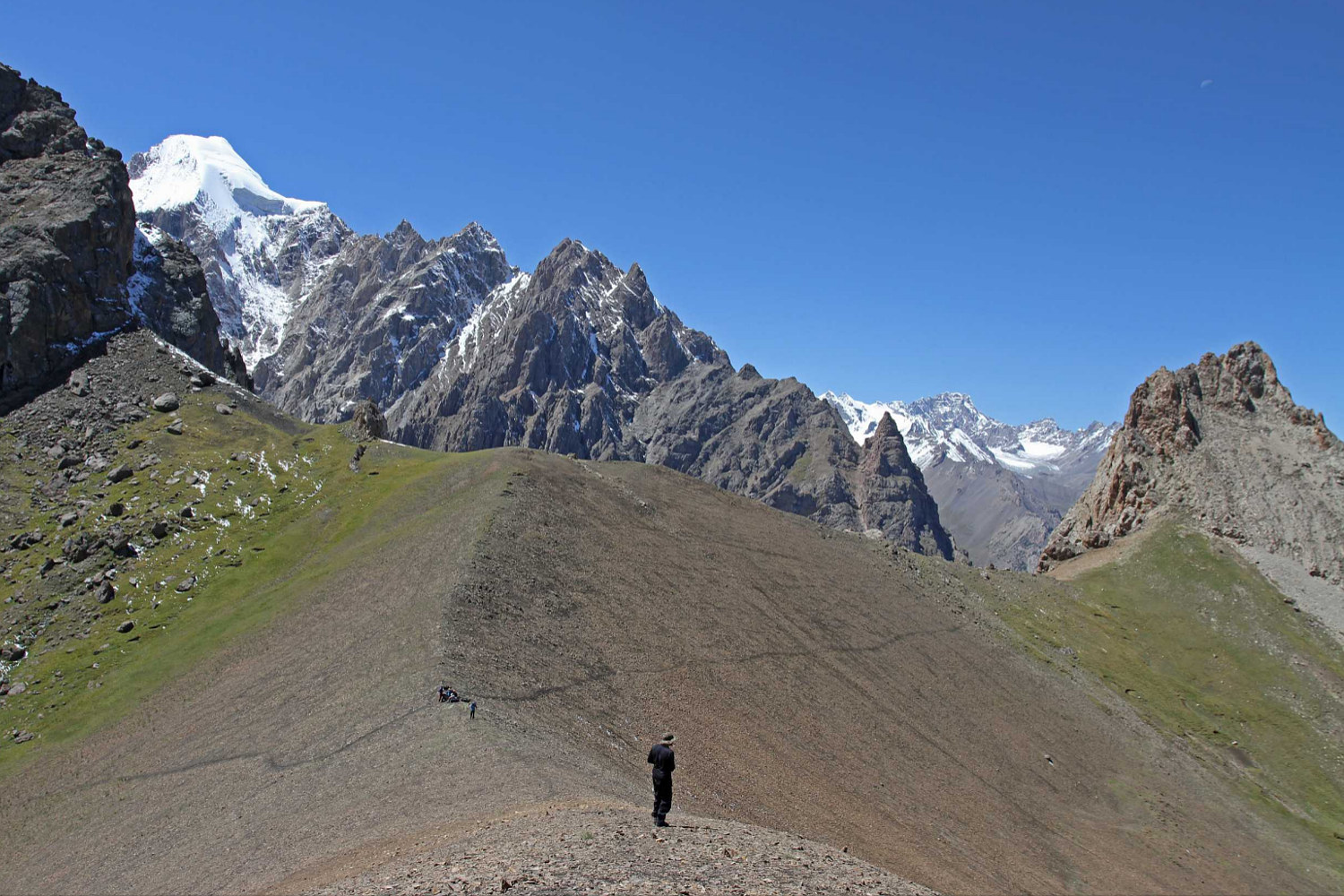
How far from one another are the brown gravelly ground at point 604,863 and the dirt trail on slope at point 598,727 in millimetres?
3491

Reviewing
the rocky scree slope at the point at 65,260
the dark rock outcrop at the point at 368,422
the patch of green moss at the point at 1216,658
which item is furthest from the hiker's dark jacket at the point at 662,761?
the rocky scree slope at the point at 65,260

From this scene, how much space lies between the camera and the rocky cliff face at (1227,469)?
5379 inches

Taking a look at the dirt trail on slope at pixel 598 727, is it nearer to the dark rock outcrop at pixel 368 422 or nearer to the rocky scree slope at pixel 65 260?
the dark rock outcrop at pixel 368 422

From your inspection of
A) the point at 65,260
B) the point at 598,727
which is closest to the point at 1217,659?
the point at 598,727

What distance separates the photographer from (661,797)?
87.9 feet

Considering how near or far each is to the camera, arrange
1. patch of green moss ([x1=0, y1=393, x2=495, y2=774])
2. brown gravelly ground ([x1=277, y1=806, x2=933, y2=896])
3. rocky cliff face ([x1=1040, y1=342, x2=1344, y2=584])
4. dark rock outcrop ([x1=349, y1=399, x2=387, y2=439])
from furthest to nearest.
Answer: rocky cliff face ([x1=1040, y1=342, x2=1344, y2=584])
dark rock outcrop ([x1=349, y1=399, x2=387, y2=439])
patch of green moss ([x1=0, y1=393, x2=495, y2=774])
brown gravelly ground ([x1=277, y1=806, x2=933, y2=896])

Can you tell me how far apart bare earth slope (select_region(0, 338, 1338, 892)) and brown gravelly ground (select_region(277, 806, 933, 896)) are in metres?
2.25

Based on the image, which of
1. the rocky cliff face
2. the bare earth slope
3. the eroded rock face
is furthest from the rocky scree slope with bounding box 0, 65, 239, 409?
the rocky cliff face

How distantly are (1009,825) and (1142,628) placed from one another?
3101 inches

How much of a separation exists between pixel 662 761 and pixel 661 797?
1.18m

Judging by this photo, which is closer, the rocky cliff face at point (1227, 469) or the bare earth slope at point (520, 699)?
the bare earth slope at point (520, 699)

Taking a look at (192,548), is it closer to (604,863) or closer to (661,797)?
(661,797)

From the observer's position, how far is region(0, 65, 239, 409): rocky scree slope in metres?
94.7

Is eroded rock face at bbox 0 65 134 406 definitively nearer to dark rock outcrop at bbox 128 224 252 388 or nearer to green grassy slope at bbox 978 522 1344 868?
dark rock outcrop at bbox 128 224 252 388
